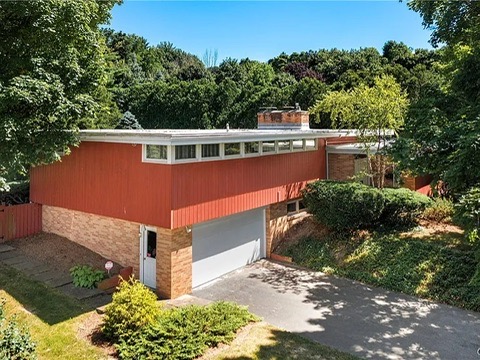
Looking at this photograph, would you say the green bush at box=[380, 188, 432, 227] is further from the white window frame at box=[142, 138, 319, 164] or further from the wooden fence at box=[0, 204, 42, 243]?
the wooden fence at box=[0, 204, 42, 243]

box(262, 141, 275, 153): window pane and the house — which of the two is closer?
the house

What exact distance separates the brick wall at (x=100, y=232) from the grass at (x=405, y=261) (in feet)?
20.4

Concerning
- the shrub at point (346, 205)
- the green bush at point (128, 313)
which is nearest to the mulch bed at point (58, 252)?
the green bush at point (128, 313)

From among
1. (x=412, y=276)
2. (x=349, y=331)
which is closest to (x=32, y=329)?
(x=349, y=331)

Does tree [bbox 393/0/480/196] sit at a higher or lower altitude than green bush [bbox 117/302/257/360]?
higher

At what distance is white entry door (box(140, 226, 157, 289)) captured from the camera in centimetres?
1167

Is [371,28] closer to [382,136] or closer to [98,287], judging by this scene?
Answer: [382,136]

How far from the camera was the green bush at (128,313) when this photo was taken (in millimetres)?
8375

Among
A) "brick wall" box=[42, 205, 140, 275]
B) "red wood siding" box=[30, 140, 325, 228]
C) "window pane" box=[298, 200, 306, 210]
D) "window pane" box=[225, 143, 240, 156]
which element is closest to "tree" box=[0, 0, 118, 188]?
"red wood siding" box=[30, 140, 325, 228]

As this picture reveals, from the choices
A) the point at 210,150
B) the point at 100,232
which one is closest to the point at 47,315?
the point at 100,232

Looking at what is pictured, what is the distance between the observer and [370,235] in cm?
1432

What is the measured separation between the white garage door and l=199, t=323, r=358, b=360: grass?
12.3ft

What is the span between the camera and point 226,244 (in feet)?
43.6

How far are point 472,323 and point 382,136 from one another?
8694 mm
